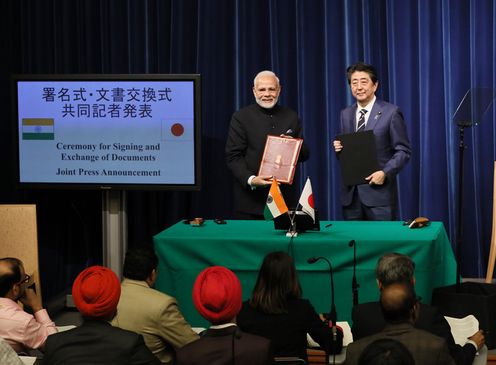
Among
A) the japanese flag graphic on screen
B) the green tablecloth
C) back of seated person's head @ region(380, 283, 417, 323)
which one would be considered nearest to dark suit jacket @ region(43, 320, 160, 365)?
back of seated person's head @ region(380, 283, 417, 323)

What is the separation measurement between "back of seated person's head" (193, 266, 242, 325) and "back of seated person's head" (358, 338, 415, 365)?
2.46 feet

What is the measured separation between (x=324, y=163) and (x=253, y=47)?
1.04 meters

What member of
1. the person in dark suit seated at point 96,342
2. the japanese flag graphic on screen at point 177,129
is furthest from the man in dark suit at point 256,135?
the person in dark suit seated at point 96,342

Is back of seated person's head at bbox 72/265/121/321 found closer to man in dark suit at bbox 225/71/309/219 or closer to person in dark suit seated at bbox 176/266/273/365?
person in dark suit seated at bbox 176/266/273/365

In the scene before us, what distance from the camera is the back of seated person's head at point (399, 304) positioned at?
107 inches

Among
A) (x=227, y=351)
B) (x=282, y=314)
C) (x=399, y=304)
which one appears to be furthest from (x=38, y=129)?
(x=399, y=304)

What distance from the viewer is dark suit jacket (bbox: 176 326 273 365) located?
266 cm

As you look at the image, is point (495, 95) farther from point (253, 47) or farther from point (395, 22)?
point (253, 47)

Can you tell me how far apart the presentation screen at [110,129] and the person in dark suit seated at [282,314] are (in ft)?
8.10

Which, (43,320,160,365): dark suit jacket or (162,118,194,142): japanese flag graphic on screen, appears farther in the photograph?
(162,118,194,142): japanese flag graphic on screen

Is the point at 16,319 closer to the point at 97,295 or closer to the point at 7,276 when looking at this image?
the point at 7,276

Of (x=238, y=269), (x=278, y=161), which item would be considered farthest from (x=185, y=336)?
(x=278, y=161)

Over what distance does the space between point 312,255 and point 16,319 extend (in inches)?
64.8

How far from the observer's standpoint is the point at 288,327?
3.18m
